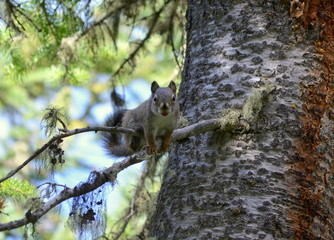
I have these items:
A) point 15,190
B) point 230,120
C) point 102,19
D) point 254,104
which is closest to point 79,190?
point 15,190

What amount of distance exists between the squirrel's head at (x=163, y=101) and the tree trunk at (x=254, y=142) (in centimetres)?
6

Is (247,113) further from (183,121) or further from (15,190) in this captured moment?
(15,190)

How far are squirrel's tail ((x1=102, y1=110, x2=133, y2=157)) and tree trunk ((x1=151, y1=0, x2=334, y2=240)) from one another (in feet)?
2.17

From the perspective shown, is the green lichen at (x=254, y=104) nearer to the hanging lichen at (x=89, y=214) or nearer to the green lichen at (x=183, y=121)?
the green lichen at (x=183, y=121)

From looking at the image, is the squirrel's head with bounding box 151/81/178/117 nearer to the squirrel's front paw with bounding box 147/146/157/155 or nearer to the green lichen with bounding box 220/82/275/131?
the squirrel's front paw with bounding box 147/146/157/155

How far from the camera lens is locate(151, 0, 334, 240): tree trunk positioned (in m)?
2.32

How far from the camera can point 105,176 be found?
2.16m

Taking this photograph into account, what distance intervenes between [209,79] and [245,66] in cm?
17

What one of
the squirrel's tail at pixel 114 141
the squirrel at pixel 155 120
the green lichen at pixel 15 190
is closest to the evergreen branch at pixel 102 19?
the squirrel's tail at pixel 114 141

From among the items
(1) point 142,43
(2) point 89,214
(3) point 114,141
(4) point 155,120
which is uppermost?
(1) point 142,43

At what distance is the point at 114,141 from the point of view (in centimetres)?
344

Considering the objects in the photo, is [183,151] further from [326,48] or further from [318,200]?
[326,48]

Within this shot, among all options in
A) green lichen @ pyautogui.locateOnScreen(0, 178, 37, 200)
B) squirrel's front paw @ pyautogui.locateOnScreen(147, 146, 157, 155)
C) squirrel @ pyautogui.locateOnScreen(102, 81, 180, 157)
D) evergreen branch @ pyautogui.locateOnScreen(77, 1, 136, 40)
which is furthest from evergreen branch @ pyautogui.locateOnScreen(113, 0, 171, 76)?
green lichen @ pyautogui.locateOnScreen(0, 178, 37, 200)

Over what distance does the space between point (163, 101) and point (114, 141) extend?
733mm
